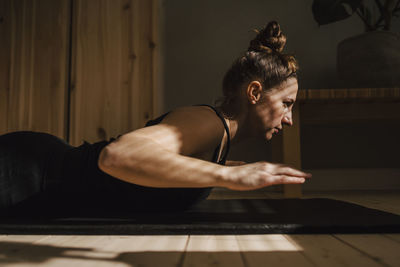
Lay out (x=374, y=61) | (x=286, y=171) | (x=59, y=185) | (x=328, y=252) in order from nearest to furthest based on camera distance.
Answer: (x=328, y=252), (x=286, y=171), (x=59, y=185), (x=374, y=61)

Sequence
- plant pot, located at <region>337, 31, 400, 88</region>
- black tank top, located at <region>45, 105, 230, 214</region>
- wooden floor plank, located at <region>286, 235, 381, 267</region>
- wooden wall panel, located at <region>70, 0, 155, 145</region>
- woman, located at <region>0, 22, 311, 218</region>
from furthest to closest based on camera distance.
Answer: wooden wall panel, located at <region>70, 0, 155, 145</region>
plant pot, located at <region>337, 31, 400, 88</region>
black tank top, located at <region>45, 105, 230, 214</region>
woman, located at <region>0, 22, 311, 218</region>
wooden floor plank, located at <region>286, 235, 381, 267</region>

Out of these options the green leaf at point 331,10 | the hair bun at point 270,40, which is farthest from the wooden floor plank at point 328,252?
the green leaf at point 331,10

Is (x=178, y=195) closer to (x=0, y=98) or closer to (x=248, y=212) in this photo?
(x=248, y=212)

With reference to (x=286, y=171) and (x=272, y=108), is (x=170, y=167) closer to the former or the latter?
Answer: (x=286, y=171)

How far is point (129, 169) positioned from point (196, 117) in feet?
0.64

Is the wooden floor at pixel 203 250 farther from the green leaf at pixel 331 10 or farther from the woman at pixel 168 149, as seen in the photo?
the green leaf at pixel 331 10

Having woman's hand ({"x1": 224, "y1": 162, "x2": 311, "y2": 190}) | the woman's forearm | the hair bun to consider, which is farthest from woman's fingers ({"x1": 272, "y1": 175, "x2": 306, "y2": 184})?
the hair bun

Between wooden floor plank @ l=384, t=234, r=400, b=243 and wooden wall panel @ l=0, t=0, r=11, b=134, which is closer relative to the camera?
wooden floor plank @ l=384, t=234, r=400, b=243

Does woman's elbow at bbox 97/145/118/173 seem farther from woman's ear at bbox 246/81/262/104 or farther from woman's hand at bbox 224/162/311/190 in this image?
woman's ear at bbox 246/81/262/104

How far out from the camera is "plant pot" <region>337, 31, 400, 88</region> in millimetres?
1682

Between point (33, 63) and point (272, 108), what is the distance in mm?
1610

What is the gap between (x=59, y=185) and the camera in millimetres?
820

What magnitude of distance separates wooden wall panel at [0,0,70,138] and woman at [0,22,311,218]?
1.04m

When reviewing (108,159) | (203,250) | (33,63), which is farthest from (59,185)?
(33,63)
